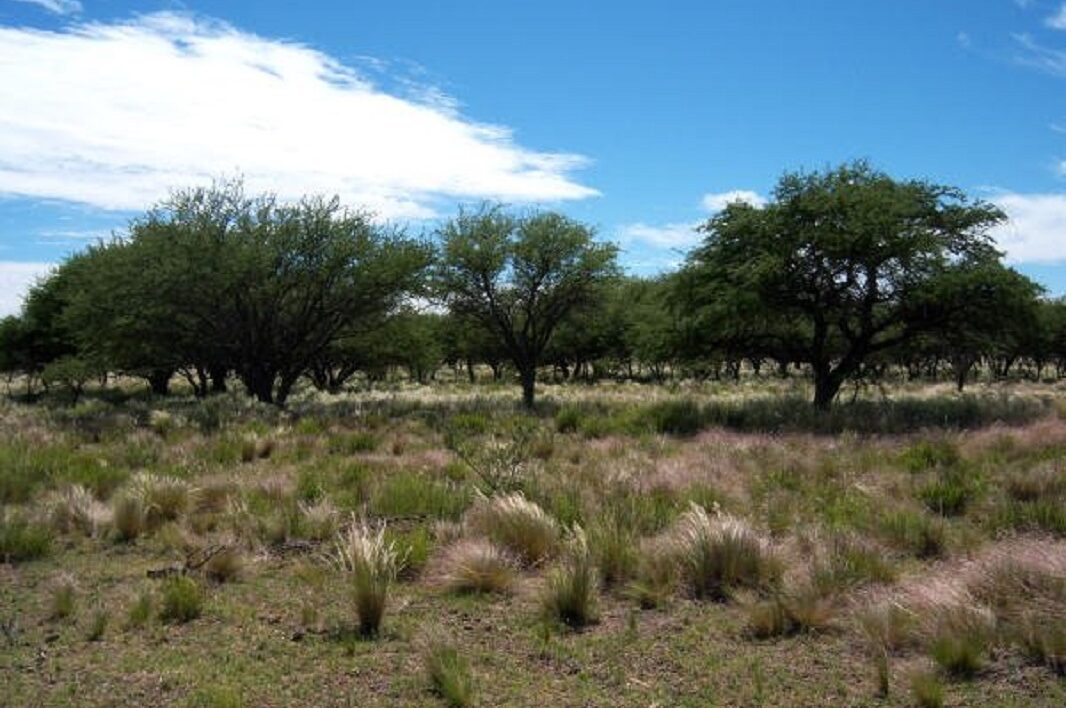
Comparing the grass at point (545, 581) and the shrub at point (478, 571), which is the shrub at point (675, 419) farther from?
the shrub at point (478, 571)

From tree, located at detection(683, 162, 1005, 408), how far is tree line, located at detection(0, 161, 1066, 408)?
0.19 ft

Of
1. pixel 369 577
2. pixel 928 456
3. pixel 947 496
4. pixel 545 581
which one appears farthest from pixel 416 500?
pixel 928 456

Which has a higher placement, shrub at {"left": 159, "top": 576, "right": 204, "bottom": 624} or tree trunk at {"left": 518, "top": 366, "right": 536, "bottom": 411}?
tree trunk at {"left": 518, "top": 366, "right": 536, "bottom": 411}

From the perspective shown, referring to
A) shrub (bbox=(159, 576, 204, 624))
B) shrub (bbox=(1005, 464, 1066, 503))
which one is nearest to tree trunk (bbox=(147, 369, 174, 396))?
shrub (bbox=(159, 576, 204, 624))

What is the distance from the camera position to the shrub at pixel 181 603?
6.86m

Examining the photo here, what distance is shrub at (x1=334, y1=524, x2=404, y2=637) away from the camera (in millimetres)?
6574

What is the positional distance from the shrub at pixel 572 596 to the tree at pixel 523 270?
26727 mm

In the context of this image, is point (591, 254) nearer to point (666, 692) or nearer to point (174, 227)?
point (174, 227)

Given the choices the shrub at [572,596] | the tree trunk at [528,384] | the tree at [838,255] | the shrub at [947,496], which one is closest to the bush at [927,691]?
the shrub at [572,596]

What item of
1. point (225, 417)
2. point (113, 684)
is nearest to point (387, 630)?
point (113, 684)

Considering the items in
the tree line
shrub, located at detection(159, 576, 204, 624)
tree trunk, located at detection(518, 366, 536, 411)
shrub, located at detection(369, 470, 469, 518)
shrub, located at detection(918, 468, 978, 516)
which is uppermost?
the tree line

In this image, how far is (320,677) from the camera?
18.7 ft

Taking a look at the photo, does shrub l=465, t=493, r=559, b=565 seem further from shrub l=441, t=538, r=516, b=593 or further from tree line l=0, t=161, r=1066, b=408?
tree line l=0, t=161, r=1066, b=408

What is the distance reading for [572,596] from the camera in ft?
22.2
